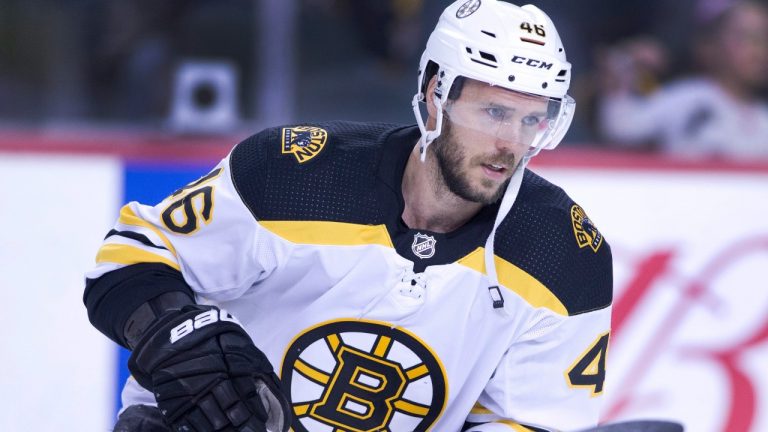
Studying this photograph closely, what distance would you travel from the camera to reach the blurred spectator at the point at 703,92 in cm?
391

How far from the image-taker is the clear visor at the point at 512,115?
225 centimetres

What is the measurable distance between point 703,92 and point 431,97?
6.09ft

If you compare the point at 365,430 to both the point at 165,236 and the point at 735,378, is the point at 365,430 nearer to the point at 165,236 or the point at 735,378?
the point at 165,236

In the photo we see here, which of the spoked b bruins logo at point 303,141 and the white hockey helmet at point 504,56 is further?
the spoked b bruins logo at point 303,141

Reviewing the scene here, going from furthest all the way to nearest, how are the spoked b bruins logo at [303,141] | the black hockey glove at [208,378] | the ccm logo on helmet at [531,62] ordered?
the spoked b bruins logo at [303,141]
the ccm logo on helmet at [531,62]
the black hockey glove at [208,378]

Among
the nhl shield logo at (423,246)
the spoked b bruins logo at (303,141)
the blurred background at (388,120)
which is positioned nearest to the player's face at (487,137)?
the nhl shield logo at (423,246)

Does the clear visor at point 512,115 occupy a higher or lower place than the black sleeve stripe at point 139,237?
higher

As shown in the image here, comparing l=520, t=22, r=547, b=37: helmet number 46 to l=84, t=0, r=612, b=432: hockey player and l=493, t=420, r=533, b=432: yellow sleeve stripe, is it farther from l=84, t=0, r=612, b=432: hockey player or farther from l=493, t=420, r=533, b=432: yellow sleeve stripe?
l=493, t=420, r=533, b=432: yellow sleeve stripe

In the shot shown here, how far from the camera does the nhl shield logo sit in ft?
7.46

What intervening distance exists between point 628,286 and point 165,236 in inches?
74.1

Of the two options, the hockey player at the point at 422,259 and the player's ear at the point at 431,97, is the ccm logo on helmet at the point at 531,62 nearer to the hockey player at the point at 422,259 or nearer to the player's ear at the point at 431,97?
the hockey player at the point at 422,259

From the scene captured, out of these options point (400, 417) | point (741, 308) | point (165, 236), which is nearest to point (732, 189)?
point (741, 308)

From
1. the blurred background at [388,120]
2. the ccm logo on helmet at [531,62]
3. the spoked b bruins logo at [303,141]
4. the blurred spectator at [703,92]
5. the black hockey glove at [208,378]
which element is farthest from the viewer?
the blurred spectator at [703,92]

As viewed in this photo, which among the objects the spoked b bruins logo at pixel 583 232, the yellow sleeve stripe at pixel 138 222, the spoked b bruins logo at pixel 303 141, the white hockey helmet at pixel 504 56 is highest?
the white hockey helmet at pixel 504 56
